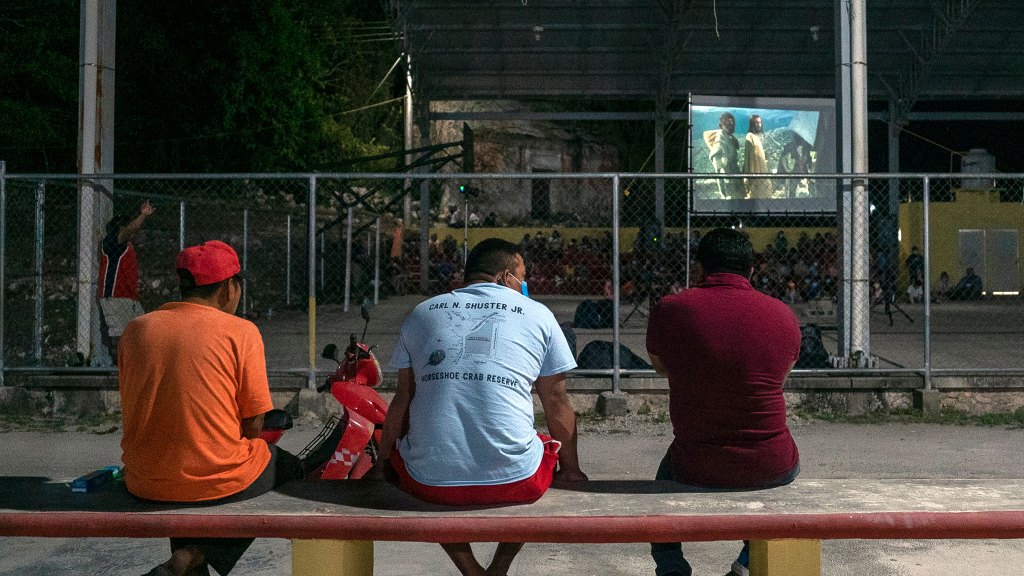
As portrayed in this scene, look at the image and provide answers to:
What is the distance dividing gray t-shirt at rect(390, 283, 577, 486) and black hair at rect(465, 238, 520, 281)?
8.0 inches

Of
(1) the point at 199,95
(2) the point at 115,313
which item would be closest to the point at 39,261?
(2) the point at 115,313

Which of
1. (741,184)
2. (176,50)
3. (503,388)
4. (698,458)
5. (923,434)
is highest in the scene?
(176,50)

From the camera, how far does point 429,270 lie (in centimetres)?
2503

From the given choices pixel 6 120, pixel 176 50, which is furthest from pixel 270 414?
pixel 176 50

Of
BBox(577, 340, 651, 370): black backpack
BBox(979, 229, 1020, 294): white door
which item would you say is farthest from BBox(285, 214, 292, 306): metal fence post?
BBox(979, 229, 1020, 294): white door

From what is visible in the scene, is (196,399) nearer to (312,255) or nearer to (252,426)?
(252,426)

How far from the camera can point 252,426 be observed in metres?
Result: 3.58

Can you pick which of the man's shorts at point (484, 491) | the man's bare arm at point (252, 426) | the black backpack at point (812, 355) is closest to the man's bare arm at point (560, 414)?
the man's shorts at point (484, 491)

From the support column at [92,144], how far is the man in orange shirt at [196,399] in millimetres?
6639

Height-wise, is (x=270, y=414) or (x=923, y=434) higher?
(x=270, y=414)

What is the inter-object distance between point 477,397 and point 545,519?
497 millimetres

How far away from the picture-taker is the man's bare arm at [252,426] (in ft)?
11.7

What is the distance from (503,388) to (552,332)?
33 centimetres

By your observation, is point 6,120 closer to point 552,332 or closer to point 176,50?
point 176,50
